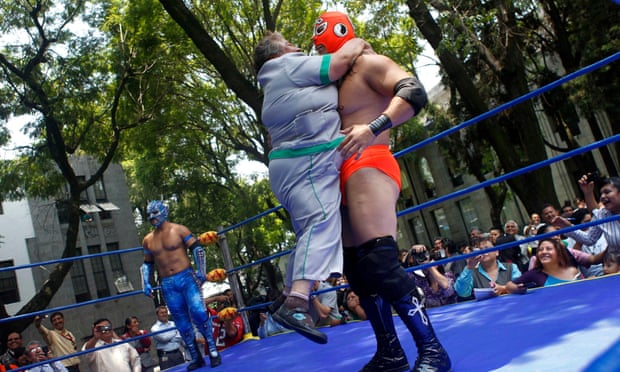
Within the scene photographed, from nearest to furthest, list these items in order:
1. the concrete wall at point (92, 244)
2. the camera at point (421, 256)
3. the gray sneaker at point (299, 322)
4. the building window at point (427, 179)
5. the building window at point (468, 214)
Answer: the gray sneaker at point (299, 322) < the camera at point (421, 256) < the concrete wall at point (92, 244) < the building window at point (468, 214) < the building window at point (427, 179)

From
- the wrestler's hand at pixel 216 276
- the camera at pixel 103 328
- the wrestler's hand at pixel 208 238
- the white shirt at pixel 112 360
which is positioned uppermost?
the wrestler's hand at pixel 208 238

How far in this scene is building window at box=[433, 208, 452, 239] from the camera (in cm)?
3392

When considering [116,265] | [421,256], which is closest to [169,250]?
[421,256]

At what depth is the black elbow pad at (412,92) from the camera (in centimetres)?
247

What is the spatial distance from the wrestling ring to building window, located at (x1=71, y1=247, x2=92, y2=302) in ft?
75.0

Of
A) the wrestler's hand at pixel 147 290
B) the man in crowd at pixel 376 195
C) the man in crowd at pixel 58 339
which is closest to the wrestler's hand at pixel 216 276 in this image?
the wrestler's hand at pixel 147 290

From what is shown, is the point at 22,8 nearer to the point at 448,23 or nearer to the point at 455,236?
the point at 448,23

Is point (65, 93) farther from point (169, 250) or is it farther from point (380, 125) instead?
point (380, 125)

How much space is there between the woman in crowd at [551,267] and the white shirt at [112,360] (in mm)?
4788

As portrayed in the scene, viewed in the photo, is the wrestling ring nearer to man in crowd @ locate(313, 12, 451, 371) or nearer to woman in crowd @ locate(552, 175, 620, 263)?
man in crowd @ locate(313, 12, 451, 371)

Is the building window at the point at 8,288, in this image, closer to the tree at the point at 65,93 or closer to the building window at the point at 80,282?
the building window at the point at 80,282

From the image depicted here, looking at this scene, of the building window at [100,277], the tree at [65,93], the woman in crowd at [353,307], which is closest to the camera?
the woman in crowd at [353,307]

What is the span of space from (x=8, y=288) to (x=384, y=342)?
Answer: 24.4 meters

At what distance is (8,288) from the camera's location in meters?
23.5
